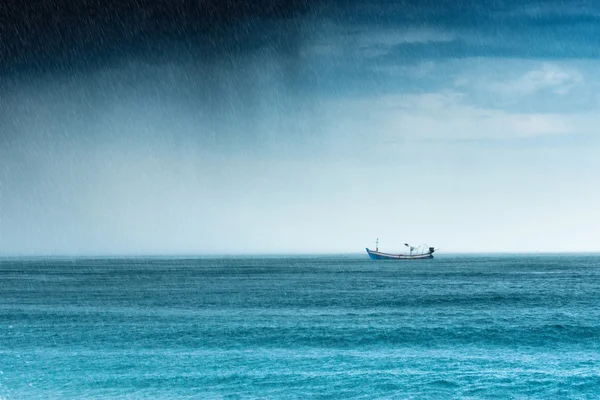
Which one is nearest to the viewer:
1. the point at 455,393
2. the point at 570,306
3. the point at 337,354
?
the point at 455,393

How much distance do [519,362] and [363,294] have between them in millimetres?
47825

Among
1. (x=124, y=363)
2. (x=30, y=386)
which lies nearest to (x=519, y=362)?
(x=124, y=363)

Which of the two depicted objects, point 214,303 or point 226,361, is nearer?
point 226,361

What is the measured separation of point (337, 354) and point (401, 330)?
11503mm

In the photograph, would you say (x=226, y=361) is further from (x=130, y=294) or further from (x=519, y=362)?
(x=130, y=294)

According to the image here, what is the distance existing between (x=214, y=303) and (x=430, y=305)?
87.2 feet

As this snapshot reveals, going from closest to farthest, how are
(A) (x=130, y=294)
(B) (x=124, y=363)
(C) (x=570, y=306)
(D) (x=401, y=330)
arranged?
1. (B) (x=124, y=363)
2. (D) (x=401, y=330)
3. (C) (x=570, y=306)
4. (A) (x=130, y=294)

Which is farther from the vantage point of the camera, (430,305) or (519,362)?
(430,305)

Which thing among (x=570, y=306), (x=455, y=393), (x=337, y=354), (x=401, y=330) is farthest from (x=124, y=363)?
(x=570, y=306)

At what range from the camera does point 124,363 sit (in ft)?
119

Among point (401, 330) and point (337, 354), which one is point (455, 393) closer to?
point (337, 354)

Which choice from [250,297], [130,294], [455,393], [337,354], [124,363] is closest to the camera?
[455,393]

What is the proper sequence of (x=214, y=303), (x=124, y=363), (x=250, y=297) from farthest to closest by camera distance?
(x=250, y=297), (x=214, y=303), (x=124, y=363)

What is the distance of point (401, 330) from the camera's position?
4888 centimetres
